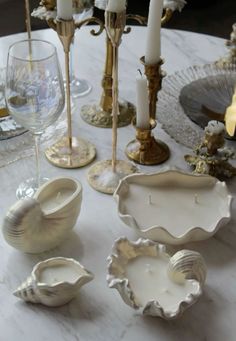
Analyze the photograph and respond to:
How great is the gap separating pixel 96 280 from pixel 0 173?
291 millimetres

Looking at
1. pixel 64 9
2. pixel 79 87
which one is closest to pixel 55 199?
pixel 64 9

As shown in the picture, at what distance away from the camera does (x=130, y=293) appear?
0.68m

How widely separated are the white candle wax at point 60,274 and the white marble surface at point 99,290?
0.10 ft

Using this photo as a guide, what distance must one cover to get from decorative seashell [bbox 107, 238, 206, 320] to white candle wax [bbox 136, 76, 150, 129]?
0.26 m

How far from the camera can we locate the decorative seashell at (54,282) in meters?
0.69

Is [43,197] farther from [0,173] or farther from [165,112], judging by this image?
[165,112]

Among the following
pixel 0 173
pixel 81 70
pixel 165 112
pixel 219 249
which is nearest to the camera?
pixel 219 249

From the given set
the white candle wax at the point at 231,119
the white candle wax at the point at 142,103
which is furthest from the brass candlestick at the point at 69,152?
the white candle wax at the point at 231,119

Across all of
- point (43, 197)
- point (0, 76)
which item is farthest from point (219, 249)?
point (0, 76)

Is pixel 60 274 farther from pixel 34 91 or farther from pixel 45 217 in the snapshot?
pixel 34 91

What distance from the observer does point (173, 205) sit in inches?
34.0

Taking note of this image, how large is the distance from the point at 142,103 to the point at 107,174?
0.14 m

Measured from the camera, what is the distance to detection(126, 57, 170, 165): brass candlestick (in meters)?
0.94

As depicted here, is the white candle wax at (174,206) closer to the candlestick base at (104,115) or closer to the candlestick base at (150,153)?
the candlestick base at (150,153)
